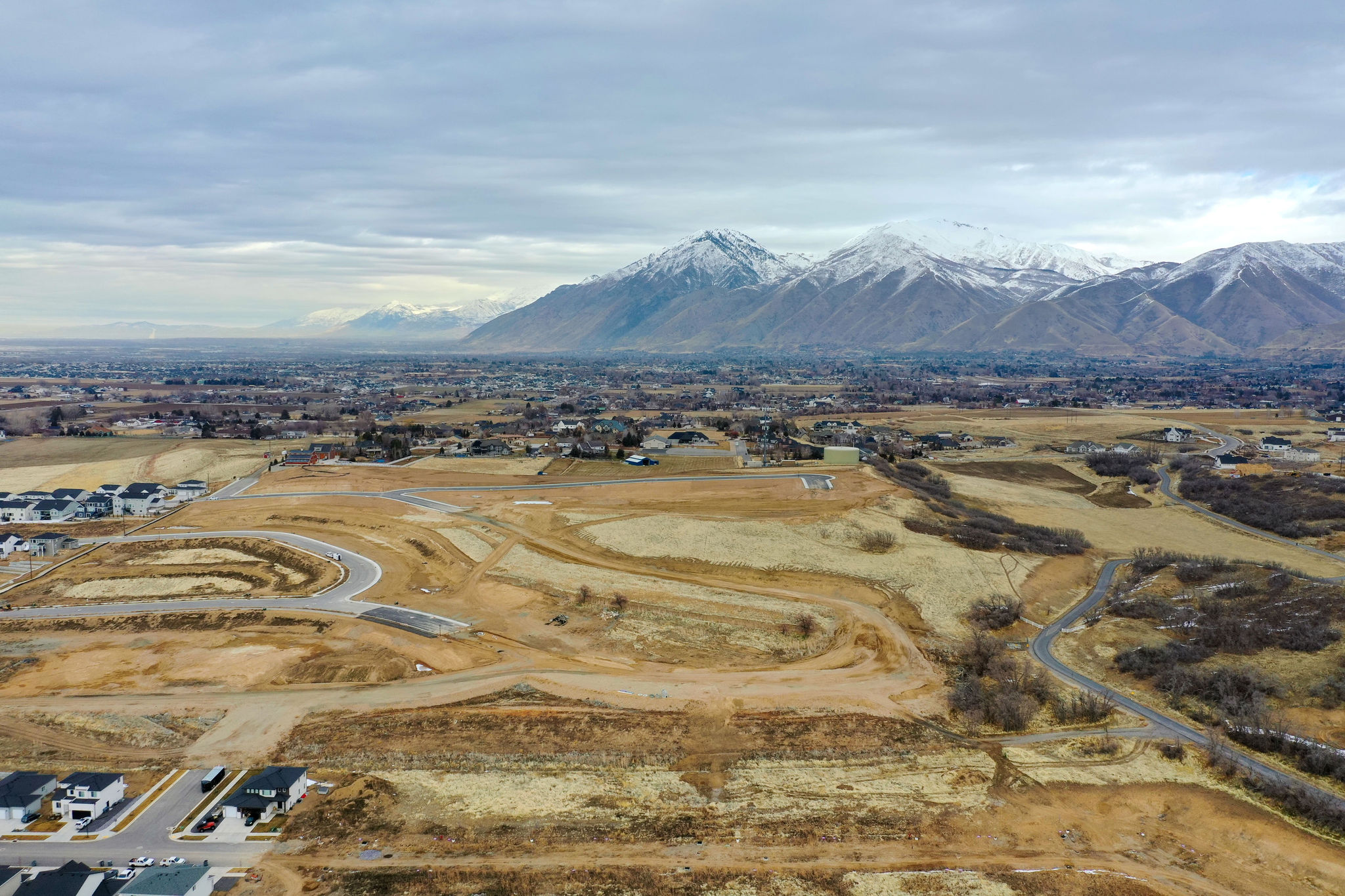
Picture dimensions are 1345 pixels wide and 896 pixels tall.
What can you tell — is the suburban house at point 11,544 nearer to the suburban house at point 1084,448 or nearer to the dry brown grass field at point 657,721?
the dry brown grass field at point 657,721

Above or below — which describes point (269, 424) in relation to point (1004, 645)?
above

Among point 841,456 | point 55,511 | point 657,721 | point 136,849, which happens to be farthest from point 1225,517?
point 55,511

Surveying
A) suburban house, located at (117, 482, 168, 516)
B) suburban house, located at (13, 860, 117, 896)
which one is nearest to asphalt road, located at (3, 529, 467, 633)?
suburban house, located at (13, 860, 117, 896)

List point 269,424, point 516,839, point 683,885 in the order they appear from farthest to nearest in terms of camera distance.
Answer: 1. point 269,424
2. point 516,839
3. point 683,885

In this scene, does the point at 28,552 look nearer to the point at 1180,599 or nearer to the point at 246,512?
the point at 246,512

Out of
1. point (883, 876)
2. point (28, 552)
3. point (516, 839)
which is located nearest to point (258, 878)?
point (516, 839)
